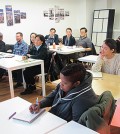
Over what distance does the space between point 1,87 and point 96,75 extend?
2663mm

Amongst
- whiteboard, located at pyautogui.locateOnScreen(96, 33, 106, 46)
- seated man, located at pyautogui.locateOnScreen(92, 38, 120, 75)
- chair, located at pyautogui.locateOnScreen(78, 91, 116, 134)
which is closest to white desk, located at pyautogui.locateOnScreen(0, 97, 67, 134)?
chair, located at pyautogui.locateOnScreen(78, 91, 116, 134)

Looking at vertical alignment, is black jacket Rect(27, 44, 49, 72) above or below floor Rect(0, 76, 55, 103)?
above

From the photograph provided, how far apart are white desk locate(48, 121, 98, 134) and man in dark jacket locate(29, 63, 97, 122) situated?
Result: 121 millimetres

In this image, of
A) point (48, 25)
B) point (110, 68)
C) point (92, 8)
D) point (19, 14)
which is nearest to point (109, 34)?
point (92, 8)

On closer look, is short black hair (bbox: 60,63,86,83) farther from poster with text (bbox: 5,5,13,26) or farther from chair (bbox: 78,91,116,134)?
poster with text (bbox: 5,5,13,26)

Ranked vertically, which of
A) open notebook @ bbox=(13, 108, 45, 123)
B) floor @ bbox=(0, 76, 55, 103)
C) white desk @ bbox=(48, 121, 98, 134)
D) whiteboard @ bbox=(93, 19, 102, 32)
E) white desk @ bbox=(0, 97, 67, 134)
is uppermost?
whiteboard @ bbox=(93, 19, 102, 32)

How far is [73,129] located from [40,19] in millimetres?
5888

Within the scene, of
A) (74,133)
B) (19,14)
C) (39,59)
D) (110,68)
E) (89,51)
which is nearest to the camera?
(74,133)

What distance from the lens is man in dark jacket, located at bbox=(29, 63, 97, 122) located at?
1327 millimetres

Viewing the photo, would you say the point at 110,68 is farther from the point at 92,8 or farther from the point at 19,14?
the point at 92,8

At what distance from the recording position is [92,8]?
25.7 ft

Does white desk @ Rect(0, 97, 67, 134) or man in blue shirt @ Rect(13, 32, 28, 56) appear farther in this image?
man in blue shirt @ Rect(13, 32, 28, 56)

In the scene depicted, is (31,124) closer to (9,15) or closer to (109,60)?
(109,60)

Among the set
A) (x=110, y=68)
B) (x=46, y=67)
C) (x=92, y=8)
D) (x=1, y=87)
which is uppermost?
(x=92, y=8)
